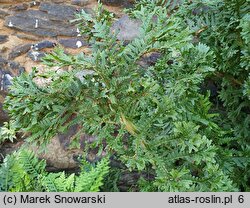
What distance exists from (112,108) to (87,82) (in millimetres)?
172

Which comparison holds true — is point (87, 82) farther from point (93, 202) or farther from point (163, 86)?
point (93, 202)

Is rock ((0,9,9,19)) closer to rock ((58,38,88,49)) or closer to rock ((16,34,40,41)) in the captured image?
rock ((16,34,40,41))

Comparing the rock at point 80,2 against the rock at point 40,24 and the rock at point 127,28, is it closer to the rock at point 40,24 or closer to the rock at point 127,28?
the rock at point 40,24

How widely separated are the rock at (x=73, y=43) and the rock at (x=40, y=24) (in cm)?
5

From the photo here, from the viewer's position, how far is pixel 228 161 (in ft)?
7.19

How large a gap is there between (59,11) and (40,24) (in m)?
0.17

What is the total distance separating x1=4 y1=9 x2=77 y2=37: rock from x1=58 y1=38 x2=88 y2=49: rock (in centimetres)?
5

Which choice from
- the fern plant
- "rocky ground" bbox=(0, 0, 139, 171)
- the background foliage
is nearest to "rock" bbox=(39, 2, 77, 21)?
"rocky ground" bbox=(0, 0, 139, 171)

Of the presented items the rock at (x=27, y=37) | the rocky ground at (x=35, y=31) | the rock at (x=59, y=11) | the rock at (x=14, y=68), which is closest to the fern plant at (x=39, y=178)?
the rocky ground at (x=35, y=31)

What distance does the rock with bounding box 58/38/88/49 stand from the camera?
2980 millimetres

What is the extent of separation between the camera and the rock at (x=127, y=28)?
286cm

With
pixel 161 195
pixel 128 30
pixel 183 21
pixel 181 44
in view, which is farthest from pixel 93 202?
pixel 128 30

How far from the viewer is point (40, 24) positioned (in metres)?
3.07

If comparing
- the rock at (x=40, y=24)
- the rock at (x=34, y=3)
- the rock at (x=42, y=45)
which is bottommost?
the rock at (x=42, y=45)
